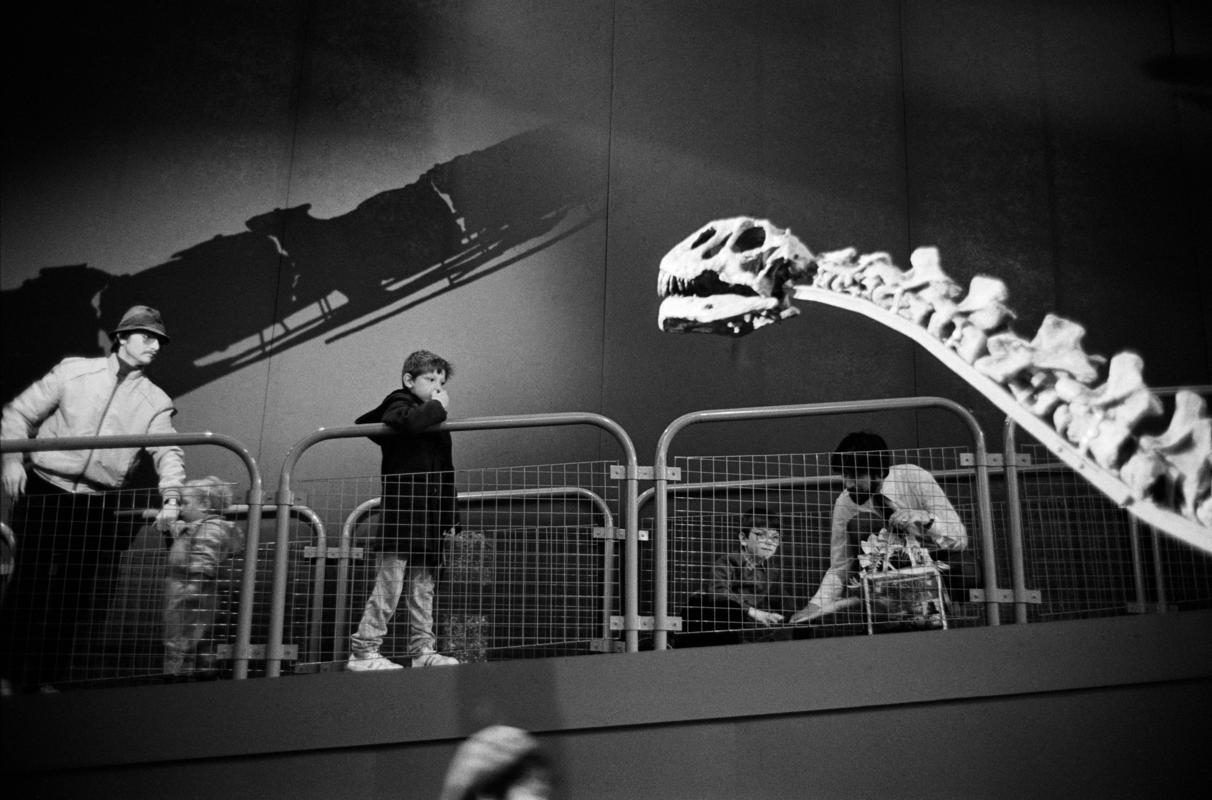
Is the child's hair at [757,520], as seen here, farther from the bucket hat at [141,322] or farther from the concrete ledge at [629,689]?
the bucket hat at [141,322]

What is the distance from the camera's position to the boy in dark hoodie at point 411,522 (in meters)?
4.36

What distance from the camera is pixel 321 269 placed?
6914mm

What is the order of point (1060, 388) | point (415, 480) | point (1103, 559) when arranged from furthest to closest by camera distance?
point (1103, 559) < point (415, 480) < point (1060, 388)

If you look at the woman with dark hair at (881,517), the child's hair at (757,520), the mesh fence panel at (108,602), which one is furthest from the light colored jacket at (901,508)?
the mesh fence panel at (108,602)

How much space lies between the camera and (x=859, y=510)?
4477 millimetres

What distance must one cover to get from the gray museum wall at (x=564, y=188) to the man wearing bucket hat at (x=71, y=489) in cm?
77

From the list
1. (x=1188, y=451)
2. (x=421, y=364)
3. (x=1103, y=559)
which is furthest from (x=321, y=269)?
(x=1188, y=451)

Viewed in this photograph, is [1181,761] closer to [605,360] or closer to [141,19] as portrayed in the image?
[605,360]

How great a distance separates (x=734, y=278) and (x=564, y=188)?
10.1 feet

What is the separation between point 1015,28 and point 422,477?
481 cm

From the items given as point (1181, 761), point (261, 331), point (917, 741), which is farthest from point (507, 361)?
point (1181, 761)

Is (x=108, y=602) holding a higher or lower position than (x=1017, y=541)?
lower

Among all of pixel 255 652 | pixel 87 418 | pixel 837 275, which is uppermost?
pixel 837 275

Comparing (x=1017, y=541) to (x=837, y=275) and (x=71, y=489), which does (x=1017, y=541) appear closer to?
(x=837, y=275)
